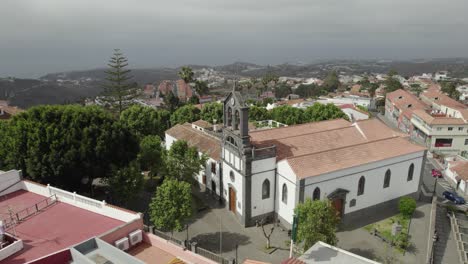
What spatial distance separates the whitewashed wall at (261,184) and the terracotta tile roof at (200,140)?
6.30 m

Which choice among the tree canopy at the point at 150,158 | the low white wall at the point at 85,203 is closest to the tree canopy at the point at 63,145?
the low white wall at the point at 85,203

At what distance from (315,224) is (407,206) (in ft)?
42.9

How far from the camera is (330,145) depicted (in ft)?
102

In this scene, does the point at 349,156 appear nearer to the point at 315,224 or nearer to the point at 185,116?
the point at 315,224

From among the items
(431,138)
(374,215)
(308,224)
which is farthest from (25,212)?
(431,138)

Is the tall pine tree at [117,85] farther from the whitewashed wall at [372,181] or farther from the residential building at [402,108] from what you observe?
the residential building at [402,108]

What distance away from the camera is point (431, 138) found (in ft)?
177

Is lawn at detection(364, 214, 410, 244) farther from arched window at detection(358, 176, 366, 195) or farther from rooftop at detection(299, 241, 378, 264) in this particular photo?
rooftop at detection(299, 241, 378, 264)

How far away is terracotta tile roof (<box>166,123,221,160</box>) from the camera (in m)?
34.7

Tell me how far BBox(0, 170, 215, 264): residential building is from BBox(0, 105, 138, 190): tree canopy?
2.87 metres

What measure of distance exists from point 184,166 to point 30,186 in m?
12.6

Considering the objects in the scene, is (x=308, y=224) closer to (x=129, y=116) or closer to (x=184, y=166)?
(x=184, y=166)

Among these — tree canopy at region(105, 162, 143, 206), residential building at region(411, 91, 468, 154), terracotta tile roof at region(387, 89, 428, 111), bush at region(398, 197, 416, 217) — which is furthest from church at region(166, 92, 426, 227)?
terracotta tile roof at region(387, 89, 428, 111)

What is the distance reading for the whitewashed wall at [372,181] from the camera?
90.8 ft
